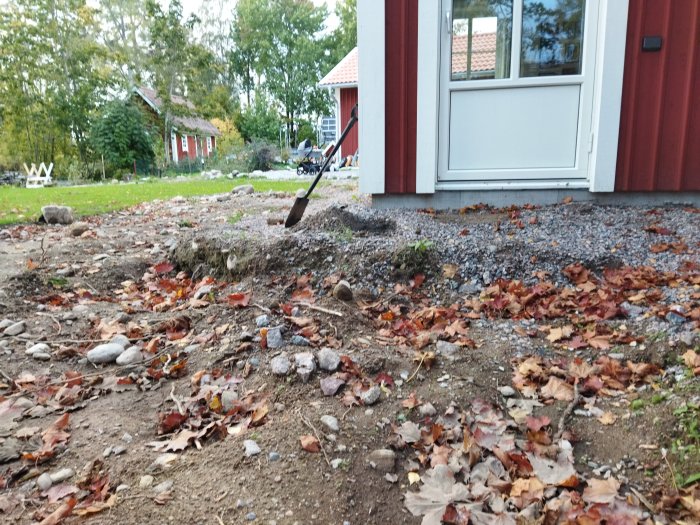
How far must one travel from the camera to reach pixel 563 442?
5.58 ft

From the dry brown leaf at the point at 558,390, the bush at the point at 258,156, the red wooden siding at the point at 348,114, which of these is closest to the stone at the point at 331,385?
the dry brown leaf at the point at 558,390

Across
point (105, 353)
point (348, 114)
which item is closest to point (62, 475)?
point (105, 353)

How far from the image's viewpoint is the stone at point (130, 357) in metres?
2.44

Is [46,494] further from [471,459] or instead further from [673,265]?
[673,265]

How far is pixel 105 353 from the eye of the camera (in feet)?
8.16

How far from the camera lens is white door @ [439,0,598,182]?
182 inches

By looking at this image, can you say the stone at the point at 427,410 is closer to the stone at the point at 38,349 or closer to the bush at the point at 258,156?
the stone at the point at 38,349

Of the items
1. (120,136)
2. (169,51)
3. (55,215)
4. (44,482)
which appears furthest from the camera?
(169,51)

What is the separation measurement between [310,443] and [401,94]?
3.67 meters

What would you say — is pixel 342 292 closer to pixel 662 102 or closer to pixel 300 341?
pixel 300 341

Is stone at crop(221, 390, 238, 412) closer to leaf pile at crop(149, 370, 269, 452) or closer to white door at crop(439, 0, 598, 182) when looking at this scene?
leaf pile at crop(149, 370, 269, 452)

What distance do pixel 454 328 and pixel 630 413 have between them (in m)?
0.90

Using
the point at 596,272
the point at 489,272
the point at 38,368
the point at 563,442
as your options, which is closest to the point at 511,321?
the point at 489,272

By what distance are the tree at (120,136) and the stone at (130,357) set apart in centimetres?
1986
